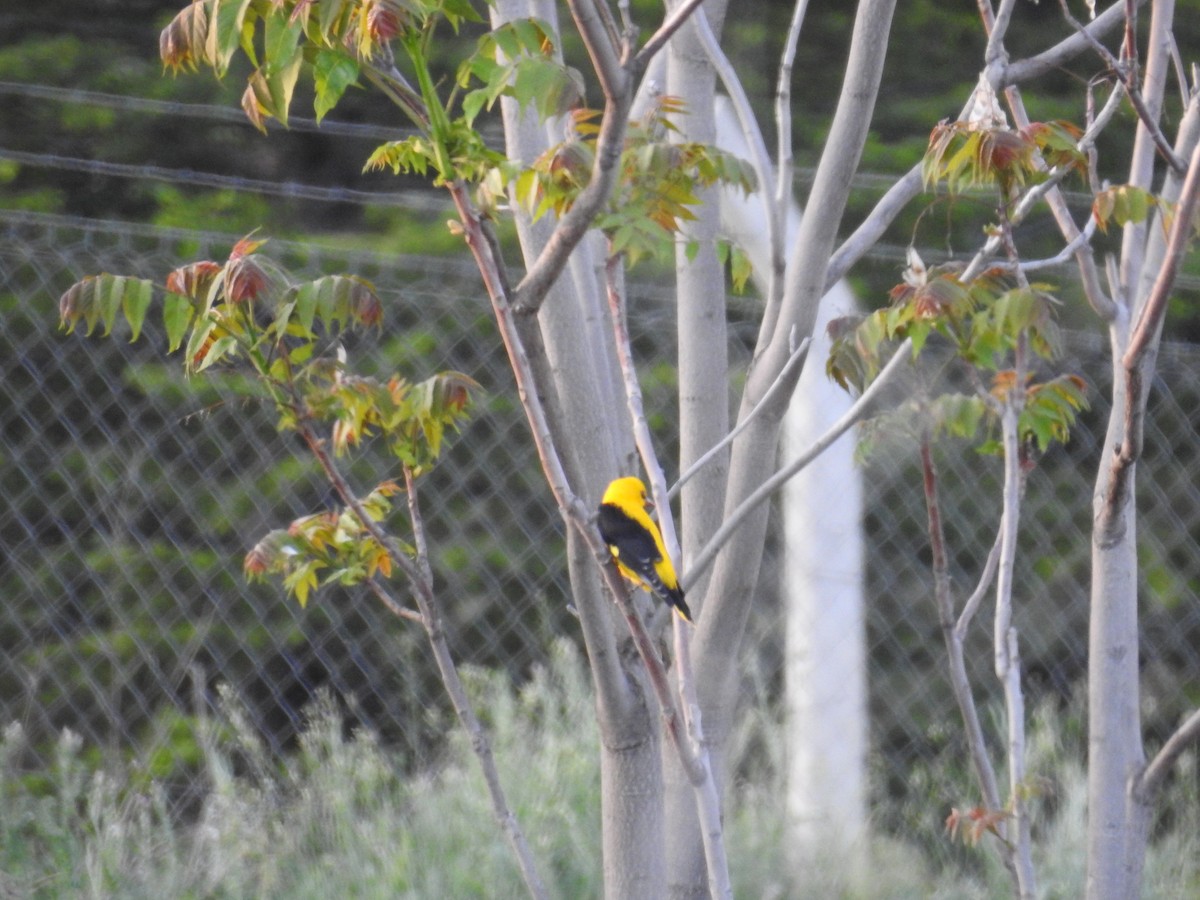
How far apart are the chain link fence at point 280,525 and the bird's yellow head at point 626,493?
1.65 m

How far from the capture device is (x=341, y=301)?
81.1 inches

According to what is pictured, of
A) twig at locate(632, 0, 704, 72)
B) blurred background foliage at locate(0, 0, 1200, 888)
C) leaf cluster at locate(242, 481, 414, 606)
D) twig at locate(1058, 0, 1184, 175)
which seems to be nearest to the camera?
twig at locate(632, 0, 704, 72)

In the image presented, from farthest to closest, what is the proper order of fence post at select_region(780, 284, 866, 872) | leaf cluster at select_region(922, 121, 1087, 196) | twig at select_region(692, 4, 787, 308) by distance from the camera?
fence post at select_region(780, 284, 866, 872), twig at select_region(692, 4, 787, 308), leaf cluster at select_region(922, 121, 1087, 196)

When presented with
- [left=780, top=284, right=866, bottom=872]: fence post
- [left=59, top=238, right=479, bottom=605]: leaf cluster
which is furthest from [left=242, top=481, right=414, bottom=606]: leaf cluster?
[left=780, top=284, right=866, bottom=872]: fence post

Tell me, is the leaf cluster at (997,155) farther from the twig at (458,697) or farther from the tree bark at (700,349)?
the twig at (458,697)

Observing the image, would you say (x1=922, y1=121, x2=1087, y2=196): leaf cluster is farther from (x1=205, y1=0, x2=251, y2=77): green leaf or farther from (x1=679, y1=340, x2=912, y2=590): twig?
(x1=205, y1=0, x2=251, y2=77): green leaf

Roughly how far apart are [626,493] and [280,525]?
234 centimetres

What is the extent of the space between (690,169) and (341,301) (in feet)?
1.78

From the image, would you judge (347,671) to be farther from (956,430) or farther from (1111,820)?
(1111,820)

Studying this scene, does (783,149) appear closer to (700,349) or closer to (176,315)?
(700,349)

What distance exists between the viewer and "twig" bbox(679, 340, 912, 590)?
1942 mm

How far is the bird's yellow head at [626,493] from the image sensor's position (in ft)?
7.89

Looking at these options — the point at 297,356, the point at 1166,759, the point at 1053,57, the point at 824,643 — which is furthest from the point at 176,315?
the point at 824,643

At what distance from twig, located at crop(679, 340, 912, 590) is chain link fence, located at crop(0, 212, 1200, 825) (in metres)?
2.16
